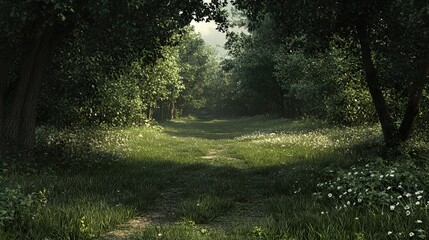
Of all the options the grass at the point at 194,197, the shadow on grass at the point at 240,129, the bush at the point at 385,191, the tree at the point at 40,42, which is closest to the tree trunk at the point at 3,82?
the tree at the point at 40,42

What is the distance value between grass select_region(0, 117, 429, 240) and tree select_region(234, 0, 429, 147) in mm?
2357

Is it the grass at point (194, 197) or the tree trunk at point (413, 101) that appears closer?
the grass at point (194, 197)

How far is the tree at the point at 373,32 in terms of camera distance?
10.7 metres

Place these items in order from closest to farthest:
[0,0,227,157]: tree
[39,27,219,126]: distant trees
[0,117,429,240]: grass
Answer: [0,117,429,240]: grass, [0,0,227,157]: tree, [39,27,219,126]: distant trees

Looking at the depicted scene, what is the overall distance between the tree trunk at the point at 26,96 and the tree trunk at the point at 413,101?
38.0 ft

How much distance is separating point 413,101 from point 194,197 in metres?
8.93

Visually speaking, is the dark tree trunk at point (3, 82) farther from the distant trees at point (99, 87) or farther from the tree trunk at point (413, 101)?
the tree trunk at point (413, 101)

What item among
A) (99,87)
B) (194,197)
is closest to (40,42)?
(194,197)

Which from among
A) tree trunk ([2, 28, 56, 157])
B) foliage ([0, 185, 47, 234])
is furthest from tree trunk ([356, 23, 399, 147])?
foliage ([0, 185, 47, 234])

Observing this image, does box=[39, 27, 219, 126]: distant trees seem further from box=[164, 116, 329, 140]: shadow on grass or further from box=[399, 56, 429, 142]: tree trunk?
box=[399, 56, 429, 142]: tree trunk

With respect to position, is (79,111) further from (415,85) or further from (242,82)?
(242,82)

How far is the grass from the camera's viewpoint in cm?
599

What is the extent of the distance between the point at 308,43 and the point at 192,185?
24.8 ft

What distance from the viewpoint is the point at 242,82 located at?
170ft
